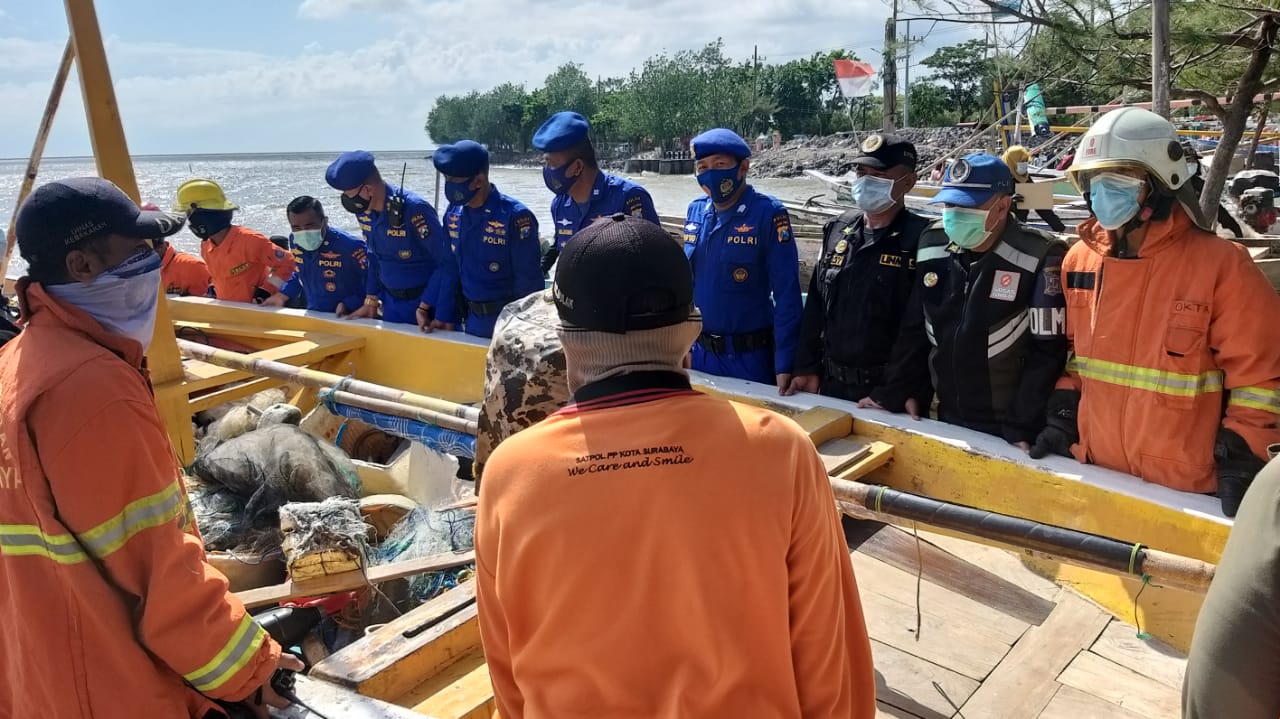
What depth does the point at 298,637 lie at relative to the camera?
9.34 feet

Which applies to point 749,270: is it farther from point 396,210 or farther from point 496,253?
point 396,210

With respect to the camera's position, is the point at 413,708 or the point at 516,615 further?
the point at 413,708

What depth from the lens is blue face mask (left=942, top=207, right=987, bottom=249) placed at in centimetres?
289

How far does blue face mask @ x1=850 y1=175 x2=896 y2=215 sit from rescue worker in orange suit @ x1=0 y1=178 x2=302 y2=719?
99.2 inches

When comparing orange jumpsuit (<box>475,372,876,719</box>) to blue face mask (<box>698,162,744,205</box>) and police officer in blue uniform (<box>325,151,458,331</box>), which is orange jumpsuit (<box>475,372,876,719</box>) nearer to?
blue face mask (<box>698,162,744,205</box>)

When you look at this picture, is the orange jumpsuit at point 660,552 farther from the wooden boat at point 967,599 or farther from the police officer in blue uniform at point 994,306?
the police officer in blue uniform at point 994,306

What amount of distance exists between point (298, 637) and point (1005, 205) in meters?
2.74

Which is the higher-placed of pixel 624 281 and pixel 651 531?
pixel 624 281

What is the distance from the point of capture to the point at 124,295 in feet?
5.93

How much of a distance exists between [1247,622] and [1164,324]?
1.56m

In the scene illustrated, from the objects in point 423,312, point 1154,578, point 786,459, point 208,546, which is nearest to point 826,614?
point 786,459

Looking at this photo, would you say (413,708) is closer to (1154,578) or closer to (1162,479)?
(1154,578)

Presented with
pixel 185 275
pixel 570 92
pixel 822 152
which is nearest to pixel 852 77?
pixel 185 275

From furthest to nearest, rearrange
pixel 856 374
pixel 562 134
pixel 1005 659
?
pixel 562 134 < pixel 856 374 < pixel 1005 659
